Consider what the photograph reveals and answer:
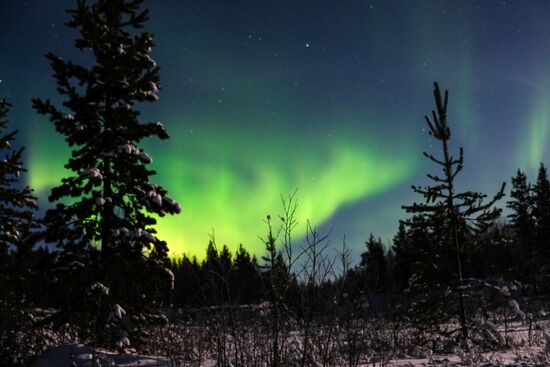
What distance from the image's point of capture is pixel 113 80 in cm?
1212

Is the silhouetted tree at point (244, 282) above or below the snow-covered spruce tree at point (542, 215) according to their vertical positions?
below

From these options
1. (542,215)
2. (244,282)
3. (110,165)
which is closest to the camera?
(244,282)

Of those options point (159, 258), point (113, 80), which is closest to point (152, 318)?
point (159, 258)

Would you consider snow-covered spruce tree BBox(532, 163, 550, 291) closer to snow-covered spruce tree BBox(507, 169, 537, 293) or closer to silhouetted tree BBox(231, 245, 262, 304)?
snow-covered spruce tree BBox(507, 169, 537, 293)

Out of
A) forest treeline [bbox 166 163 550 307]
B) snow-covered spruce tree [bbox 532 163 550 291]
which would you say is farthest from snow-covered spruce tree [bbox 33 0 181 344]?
snow-covered spruce tree [bbox 532 163 550 291]

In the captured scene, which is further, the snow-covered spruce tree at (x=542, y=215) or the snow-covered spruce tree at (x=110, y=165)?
the snow-covered spruce tree at (x=542, y=215)

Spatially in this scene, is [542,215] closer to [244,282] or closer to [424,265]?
[424,265]

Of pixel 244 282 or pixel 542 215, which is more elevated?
pixel 542 215

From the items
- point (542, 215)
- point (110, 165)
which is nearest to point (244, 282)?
point (110, 165)

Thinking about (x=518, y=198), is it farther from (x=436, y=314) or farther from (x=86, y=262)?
(x=86, y=262)

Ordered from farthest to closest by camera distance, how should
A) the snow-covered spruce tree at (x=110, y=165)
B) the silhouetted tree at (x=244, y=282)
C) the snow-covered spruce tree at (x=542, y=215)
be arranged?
the snow-covered spruce tree at (x=542, y=215) → the snow-covered spruce tree at (x=110, y=165) → the silhouetted tree at (x=244, y=282)

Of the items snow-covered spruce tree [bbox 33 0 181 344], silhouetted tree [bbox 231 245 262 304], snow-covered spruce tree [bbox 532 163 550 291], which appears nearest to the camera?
silhouetted tree [bbox 231 245 262 304]

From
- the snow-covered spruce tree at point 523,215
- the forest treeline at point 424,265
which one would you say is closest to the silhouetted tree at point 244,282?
the forest treeline at point 424,265

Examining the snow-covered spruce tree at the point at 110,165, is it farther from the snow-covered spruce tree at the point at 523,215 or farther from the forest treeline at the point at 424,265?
the snow-covered spruce tree at the point at 523,215
